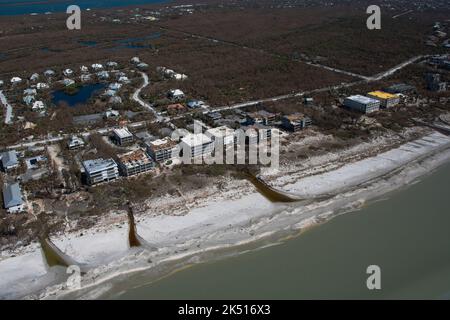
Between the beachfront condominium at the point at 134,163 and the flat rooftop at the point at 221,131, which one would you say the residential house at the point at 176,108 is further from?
the beachfront condominium at the point at 134,163

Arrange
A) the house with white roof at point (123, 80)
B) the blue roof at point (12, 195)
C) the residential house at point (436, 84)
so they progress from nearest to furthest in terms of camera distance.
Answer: the blue roof at point (12, 195) < the residential house at point (436, 84) < the house with white roof at point (123, 80)

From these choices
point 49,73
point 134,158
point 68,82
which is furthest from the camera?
point 49,73

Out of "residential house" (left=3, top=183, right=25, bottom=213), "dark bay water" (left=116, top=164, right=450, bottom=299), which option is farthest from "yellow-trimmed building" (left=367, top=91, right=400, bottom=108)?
"residential house" (left=3, top=183, right=25, bottom=213)

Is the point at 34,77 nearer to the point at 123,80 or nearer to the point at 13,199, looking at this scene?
the point at 123,80

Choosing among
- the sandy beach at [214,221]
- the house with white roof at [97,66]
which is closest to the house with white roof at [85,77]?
the house with white roof at [97,66]

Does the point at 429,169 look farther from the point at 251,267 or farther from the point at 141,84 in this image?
the point at 141,84

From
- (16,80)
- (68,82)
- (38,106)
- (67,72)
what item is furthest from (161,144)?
(16,80)

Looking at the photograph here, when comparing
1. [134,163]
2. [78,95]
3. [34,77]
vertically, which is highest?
[34,77]
